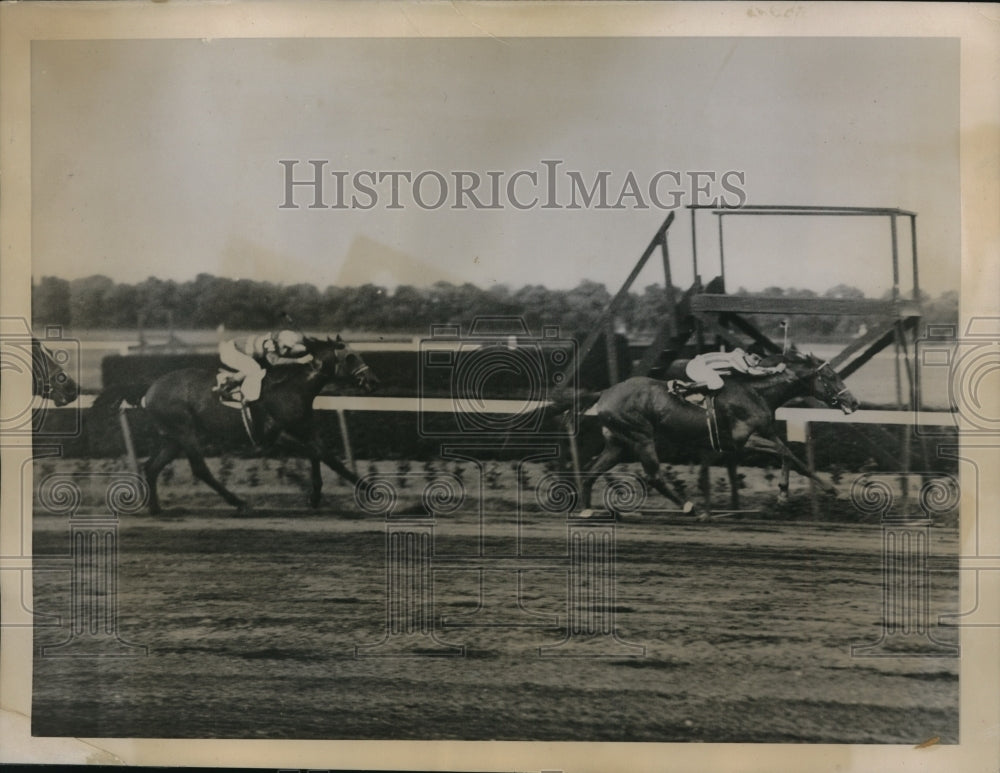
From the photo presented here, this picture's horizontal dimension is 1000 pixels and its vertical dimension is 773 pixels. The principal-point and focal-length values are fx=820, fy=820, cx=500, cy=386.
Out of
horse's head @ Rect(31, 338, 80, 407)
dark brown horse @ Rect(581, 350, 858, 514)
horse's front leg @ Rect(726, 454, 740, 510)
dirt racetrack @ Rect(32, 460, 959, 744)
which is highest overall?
horse's head @ Rect(31, 338, 80, 407)

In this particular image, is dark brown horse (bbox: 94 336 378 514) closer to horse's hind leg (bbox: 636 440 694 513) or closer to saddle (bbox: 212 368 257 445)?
saddle (bbox: 212 368 257 445)

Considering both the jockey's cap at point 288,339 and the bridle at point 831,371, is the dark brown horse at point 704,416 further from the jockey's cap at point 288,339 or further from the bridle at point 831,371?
the jockey's cap at point 288,339

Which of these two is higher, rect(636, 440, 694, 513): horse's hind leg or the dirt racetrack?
rect(636, 440, 694, 513): horse's hind leg

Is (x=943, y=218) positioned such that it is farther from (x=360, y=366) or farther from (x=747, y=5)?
(x=360, y=366)

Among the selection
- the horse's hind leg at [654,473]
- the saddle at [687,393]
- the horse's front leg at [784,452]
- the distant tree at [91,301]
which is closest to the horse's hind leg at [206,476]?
the distant tree at [91,301]

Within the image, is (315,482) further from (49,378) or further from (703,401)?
(703,401)

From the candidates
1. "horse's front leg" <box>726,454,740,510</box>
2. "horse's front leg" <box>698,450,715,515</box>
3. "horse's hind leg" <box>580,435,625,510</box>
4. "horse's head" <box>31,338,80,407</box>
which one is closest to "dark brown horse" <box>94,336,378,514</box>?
"horse's head" <box>31,338,80,407</box>
